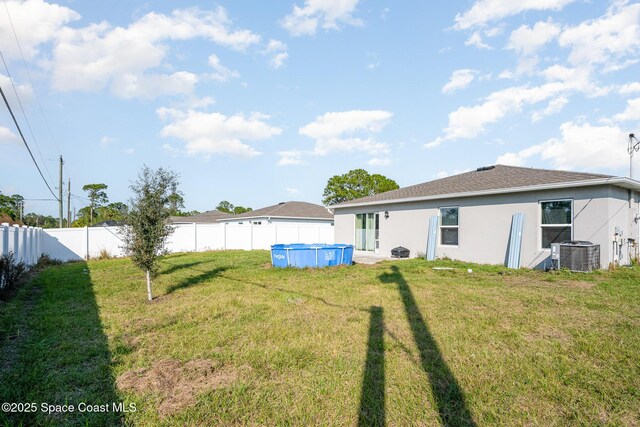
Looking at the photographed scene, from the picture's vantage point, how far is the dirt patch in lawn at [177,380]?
2984 mm

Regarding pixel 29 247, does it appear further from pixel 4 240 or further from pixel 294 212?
pixel 294 212

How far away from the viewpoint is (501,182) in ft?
40.2

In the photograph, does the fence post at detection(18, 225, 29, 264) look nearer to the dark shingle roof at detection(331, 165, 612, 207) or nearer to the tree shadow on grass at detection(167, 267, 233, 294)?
the tree shadow on grass at detection(167, 267, 233, 294)

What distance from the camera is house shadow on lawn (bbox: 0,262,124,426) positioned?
2.74 metres

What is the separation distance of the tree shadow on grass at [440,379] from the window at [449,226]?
8470 millimetres

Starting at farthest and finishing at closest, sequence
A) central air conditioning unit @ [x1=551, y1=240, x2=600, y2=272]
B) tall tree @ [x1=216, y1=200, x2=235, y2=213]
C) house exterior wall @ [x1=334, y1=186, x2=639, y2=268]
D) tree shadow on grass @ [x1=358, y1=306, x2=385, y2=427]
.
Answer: tall tree @ [x1=216, y1=200, x2=235, y2=213] < house exterior wall @ [x1=334, y1=186, x2=639, y2=268] < central air conditioning unit @ [x1=551, y1=240, x2=600, y2=272] < tree shadow on grass @ [x1=358, y1=306, x2=385, y2=427]

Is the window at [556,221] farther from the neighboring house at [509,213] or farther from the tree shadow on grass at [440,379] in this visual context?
the tree shadow on grass at [440,379]

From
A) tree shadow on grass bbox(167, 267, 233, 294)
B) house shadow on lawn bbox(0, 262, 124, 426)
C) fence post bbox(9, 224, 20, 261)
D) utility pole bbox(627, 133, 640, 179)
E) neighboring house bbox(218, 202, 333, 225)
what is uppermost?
utility pole bbox(627, 133, 640, 179)

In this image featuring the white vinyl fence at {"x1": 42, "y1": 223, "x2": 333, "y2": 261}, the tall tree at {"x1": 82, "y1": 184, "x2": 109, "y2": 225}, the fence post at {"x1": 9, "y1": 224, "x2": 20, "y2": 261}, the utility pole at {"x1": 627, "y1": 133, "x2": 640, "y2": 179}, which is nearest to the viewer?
the fence post at {"x1": 9, "y1": 224, "x2": 20, "y2": 261}

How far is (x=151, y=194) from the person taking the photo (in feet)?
23.8

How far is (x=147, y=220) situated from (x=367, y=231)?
1216 cm

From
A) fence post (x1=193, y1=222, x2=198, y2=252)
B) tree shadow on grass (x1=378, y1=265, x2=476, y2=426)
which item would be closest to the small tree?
tree shadow on grass (x1=378, y1=265, x2=476, y2=426)

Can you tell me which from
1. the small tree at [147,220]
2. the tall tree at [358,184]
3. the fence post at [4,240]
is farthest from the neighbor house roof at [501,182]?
the tall tree at [358,184]

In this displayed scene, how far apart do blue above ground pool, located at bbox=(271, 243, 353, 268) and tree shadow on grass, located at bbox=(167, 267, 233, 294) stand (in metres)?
1.85
